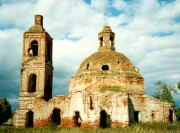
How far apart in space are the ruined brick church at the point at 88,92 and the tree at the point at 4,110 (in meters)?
13.1

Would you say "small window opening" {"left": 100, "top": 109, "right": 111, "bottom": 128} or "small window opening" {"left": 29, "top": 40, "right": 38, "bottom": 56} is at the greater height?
"small window opening" {"left": 29, "top": 40, "right": 38, "bottom": 56}

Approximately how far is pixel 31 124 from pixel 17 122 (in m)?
1.15

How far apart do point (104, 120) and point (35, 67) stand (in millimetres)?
7617

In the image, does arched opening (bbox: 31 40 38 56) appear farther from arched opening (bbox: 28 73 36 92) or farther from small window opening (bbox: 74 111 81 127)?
small window opening (bbox: 74 111 81 127)

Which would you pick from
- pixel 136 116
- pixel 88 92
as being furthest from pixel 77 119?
pixel 136 116

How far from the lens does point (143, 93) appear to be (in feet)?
66.3

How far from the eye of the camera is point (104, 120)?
17.7 metres

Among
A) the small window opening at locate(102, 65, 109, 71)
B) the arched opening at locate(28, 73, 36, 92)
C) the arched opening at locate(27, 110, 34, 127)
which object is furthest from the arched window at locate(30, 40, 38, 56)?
the small window opening at locate(102, 65, 109, 71)

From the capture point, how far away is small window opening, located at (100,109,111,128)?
17261 millimetres

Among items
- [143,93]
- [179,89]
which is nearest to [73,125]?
[143,93]

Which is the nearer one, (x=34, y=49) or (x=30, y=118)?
(x=30, y=118)

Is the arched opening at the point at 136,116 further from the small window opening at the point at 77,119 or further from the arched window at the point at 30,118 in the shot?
the arched window at the point at 30,118

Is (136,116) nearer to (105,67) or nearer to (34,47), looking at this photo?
(105,67)

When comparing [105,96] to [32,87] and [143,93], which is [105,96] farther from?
[32,87]
